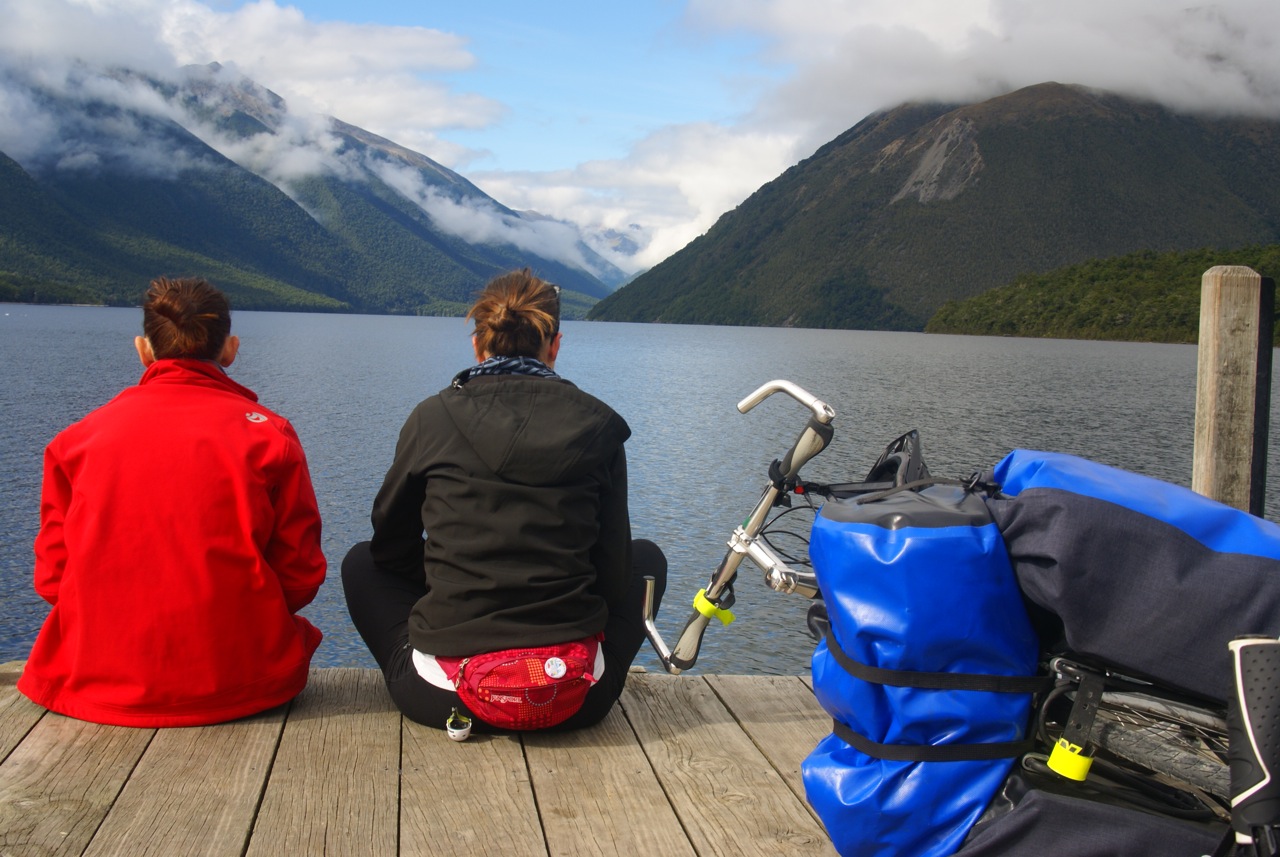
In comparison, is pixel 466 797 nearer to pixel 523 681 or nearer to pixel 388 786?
pixel 388 786

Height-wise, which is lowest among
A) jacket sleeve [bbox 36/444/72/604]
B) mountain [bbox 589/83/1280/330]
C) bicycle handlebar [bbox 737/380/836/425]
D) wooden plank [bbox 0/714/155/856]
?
wooden plank [bbox 0/714/155/856]

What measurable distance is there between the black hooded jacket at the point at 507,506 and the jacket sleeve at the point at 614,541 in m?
0.08

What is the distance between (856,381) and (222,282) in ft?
509

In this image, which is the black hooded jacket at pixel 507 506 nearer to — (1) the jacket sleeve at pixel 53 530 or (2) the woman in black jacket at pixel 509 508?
(2) the woman in black jacket at pixel 509 508

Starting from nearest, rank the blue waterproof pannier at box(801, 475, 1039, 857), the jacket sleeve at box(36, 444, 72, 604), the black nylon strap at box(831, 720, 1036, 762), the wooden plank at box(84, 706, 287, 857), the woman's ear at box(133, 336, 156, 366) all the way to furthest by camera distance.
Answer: the blue waterproof pannier at box(801, 475, 1039, 857) → the black nylon strap at box(831, 720, 1036, 762) → the wooden plank at box(84, 706, 287, 857) → the jacket sleeve at box(36, 444, 72, 604) → the woman's ear at box(133, 336, 156, 366)

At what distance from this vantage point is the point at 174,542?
3561mm

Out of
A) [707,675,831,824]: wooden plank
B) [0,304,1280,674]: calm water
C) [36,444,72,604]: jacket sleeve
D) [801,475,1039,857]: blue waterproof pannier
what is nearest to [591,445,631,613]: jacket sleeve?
[707,675,831,824]: wooden plank

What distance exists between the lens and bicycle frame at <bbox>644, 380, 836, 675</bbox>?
3422 mm

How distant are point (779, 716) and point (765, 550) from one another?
1.04m

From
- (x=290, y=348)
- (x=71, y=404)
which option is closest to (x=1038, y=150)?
(x=290, y=348)

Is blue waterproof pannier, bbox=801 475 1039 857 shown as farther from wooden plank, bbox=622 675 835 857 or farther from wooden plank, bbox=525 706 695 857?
wooden plank, bbox=525 706 695 857

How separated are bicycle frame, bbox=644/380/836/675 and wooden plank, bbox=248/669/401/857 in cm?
104

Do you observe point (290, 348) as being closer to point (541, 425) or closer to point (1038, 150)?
point (541, 425)

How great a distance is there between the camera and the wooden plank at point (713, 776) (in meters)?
3.24
